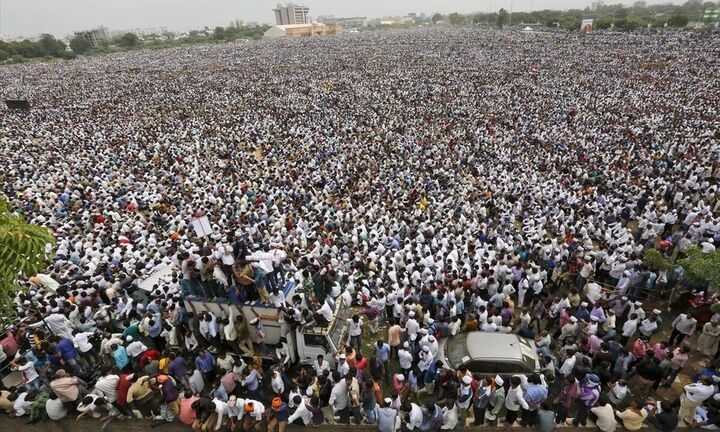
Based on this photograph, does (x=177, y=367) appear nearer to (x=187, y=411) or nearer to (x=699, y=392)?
(x=187, y=411)

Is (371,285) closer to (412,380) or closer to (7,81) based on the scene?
(412,380)

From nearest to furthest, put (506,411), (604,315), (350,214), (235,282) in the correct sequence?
(506,411)
(235,282)
(604,315)
(350,214)

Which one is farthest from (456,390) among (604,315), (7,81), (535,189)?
(7,81)

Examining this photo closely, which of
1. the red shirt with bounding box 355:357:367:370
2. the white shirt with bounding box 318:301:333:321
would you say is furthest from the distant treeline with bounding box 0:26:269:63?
the red shirt with bounding box 355:357:367:370

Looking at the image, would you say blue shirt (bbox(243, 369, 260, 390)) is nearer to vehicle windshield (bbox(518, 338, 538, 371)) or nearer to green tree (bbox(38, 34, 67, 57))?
vehicle windshield (bbox(518, 338, 538, 371))

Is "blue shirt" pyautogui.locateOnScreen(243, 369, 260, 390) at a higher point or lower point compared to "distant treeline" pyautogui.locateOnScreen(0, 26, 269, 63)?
lower

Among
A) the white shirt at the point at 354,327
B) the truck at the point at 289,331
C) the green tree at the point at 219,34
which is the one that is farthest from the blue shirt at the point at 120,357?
the green tree at the point at 219,34
